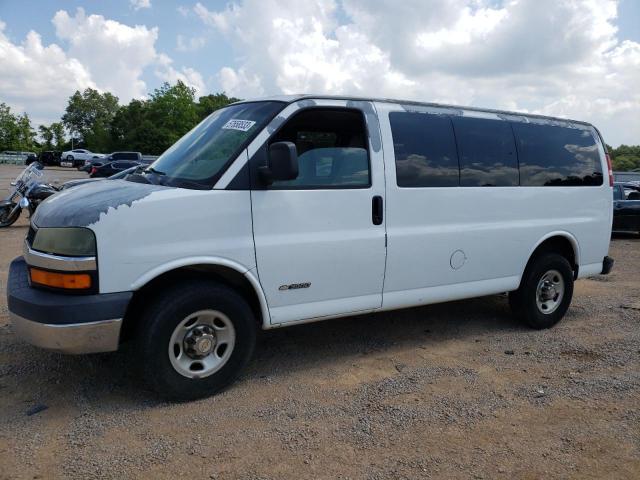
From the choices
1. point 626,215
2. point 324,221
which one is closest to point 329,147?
point 324,221

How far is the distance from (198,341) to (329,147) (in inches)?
68.6

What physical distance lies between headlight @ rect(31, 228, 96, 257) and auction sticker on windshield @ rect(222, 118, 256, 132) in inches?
52.6

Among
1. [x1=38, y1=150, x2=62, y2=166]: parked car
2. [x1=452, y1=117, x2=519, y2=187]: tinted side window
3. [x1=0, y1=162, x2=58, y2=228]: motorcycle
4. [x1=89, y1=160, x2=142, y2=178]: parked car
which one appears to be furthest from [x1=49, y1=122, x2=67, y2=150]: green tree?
[x1=452, y1=117, x2=519, y2=187]: tinted side window

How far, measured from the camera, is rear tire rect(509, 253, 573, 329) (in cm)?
563

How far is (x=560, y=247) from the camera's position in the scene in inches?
234

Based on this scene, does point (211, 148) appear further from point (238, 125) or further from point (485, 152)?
point (485, 152)

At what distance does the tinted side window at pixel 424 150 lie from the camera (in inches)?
181

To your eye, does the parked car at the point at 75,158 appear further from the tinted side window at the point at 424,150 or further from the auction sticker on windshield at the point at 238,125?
the tinted side window at the point at 424,150

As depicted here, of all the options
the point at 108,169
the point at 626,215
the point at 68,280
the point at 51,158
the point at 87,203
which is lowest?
the point at 626,215

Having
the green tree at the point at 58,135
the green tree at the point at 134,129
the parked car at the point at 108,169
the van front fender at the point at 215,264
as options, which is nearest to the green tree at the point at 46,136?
the green tree at the point at 58,135

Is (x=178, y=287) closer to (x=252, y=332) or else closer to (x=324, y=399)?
(x=252, y=332)

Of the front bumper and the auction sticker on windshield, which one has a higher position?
the auction sticker on windshield

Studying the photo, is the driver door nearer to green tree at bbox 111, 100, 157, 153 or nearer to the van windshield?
the van windshield

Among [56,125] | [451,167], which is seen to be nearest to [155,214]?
[451,167]
